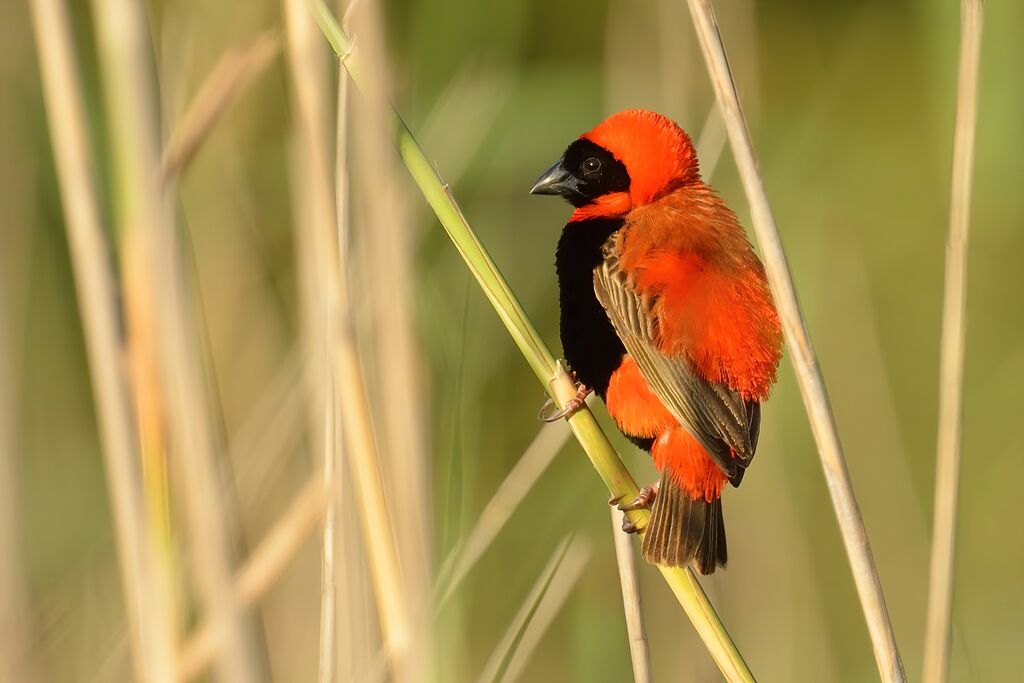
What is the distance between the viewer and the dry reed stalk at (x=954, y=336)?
4.80 ft

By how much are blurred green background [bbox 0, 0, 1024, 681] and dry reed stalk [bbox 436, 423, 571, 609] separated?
5cm

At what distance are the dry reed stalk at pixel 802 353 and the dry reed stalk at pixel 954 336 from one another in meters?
0.28

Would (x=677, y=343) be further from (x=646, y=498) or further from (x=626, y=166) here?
(x=626, y=166)

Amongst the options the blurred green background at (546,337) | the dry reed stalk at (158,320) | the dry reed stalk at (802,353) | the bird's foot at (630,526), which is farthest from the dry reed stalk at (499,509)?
the dry reed stalk at (802,353)

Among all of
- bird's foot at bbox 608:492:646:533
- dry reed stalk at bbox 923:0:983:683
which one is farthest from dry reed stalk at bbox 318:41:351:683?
dry reed stalk at bbox 923:0:983:683

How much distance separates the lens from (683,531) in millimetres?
1764

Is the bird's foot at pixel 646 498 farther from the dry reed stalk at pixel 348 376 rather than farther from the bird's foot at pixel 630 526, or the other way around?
the dry reed stalk at pixel 348 376

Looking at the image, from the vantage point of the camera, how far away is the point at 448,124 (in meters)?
2.52

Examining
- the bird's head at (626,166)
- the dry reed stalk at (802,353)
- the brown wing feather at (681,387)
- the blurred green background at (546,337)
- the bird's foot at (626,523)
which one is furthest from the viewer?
the blurred green background at (546,337)

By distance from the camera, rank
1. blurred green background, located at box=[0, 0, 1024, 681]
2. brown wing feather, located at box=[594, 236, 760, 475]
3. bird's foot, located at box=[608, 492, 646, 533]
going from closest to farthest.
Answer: bird's foot, located at box=[608, 492, 646, 533]
brown wing feather, located at box=[594, 236, 760, 475]
blurred green background, located at box=[0, 0, 1024, 681]

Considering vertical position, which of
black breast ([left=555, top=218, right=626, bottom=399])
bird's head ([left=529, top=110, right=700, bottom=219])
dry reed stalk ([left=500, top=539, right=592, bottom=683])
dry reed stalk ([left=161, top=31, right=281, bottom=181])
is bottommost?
dry reed stalk ([left=500, top=539, right=592, bottom=683])

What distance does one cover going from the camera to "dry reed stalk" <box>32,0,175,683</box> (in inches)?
54.7

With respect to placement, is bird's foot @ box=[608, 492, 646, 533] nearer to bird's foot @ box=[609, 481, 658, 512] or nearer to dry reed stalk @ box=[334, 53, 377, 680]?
bird's foot @ box=[609, 481, 658, 512]

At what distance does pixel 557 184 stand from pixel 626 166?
14 cm
